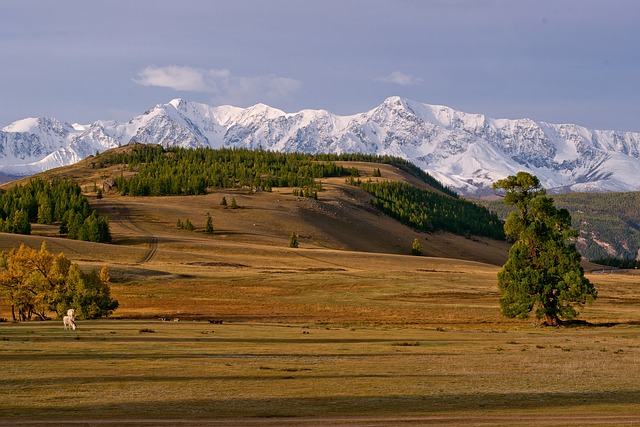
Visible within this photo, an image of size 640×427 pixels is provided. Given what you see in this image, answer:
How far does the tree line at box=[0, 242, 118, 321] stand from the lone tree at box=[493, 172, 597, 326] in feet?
130

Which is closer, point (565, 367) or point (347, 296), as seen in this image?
point (565, 367)

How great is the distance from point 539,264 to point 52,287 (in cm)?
4791

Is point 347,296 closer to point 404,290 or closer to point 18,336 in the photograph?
point 404,290

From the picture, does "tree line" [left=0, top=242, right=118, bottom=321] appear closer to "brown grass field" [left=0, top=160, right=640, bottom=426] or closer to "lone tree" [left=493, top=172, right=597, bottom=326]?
"brown grass field" [left=0, top=160, right=640, bottom=426]

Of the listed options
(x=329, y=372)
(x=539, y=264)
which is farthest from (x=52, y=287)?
(x=329, y=372)

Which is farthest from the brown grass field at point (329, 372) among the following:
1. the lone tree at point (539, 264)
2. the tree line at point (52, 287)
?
the tree line at point (52, 287)

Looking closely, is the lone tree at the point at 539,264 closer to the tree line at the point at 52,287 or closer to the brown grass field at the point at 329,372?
the brown grass field at the point at 329,372

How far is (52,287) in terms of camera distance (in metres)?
78.4

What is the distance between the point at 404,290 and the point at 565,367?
253 feet

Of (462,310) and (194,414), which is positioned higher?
(194,414)

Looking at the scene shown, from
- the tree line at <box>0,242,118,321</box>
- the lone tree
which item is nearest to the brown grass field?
the lone tree

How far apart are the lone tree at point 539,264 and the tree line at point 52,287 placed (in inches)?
1555

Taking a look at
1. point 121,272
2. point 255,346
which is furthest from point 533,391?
point 121,272

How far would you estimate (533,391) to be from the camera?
29.8 metres
